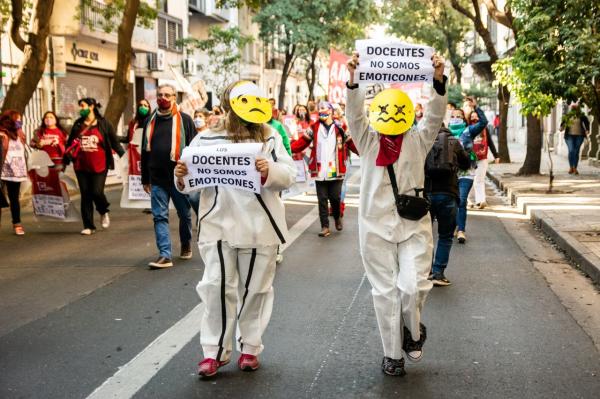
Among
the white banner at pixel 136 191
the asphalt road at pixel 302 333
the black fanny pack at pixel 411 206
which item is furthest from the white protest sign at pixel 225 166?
the white banner at pixel 136 191

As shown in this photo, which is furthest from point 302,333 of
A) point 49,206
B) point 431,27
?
point 431,27

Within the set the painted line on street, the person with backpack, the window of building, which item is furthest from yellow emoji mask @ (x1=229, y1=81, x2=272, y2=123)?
the window of building

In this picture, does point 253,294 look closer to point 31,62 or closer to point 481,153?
point 481,153

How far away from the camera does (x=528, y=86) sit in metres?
12.5

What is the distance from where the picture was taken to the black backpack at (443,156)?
761 cm

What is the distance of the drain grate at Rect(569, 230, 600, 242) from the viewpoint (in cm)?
1032

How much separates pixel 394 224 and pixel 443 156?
2.65 m

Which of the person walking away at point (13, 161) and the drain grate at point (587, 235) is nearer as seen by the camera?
the drain grate at point (587, 235)

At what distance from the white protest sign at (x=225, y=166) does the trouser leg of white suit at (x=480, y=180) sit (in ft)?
29.8

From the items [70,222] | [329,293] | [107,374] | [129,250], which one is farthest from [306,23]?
[107,374]

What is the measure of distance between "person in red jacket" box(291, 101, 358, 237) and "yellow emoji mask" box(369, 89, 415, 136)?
6.19 m

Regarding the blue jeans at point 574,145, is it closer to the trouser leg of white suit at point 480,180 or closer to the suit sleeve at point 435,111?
the trouser leg of white suit at point 480,180

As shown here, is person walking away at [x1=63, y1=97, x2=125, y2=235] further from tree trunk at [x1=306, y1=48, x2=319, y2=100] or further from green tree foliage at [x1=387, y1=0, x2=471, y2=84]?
tree trunk at [x1=306, y1=48, x2=319, y2=100]

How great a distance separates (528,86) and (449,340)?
7.31 m
